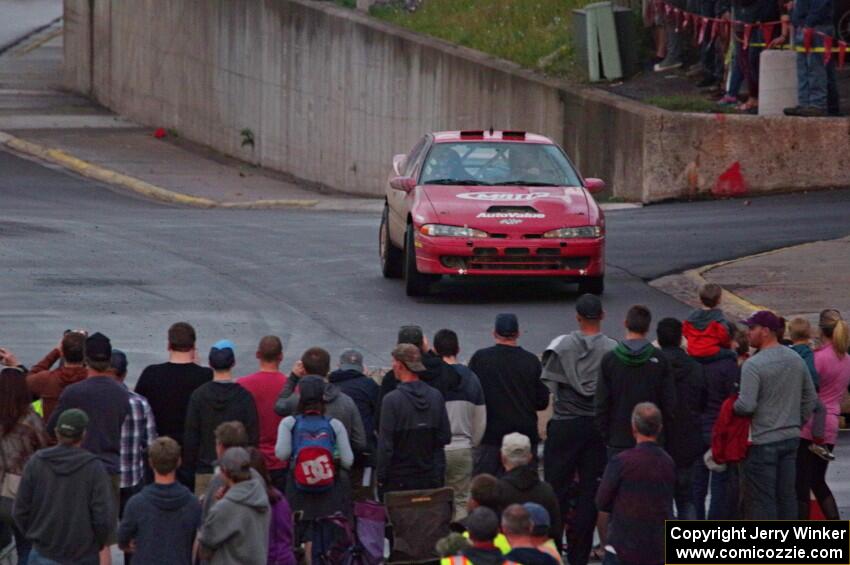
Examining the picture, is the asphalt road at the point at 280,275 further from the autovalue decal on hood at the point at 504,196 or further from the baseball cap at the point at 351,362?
the baseball cap at the point at 351,362

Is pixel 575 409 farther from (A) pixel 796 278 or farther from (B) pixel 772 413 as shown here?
(A) pixel 796 278

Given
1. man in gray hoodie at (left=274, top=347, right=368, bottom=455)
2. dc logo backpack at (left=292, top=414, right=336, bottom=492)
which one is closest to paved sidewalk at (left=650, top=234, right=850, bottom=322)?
man in gray hoodie at (left=274, top=347, right=368, bottom=455)

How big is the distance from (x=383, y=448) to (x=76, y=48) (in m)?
34.5

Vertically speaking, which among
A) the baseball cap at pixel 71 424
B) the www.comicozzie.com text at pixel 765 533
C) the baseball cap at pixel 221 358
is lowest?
the www.comicozzie.com text at pixel 765 533

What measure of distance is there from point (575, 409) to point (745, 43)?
1515cm

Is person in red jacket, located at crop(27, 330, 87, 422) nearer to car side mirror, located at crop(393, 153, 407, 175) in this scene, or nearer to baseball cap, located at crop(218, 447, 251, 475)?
baseball cap, located at crop(218, 447, 251, 475)

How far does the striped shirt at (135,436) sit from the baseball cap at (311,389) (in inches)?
37.5

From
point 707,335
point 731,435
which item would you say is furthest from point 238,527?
point 707,335

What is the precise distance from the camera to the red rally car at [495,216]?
18031 millimetres

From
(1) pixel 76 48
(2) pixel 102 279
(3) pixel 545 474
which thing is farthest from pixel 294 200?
(3) pixel 545 474

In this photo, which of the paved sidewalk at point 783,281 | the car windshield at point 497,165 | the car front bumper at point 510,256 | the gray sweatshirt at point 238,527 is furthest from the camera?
the car windshield at point 497,165

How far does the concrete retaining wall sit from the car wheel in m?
7.21

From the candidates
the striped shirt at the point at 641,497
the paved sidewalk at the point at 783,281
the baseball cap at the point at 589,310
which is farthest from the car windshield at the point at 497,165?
the striped shirt at the point at 641,497

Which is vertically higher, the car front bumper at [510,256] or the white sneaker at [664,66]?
Result: the white sneaker at [664,66]
